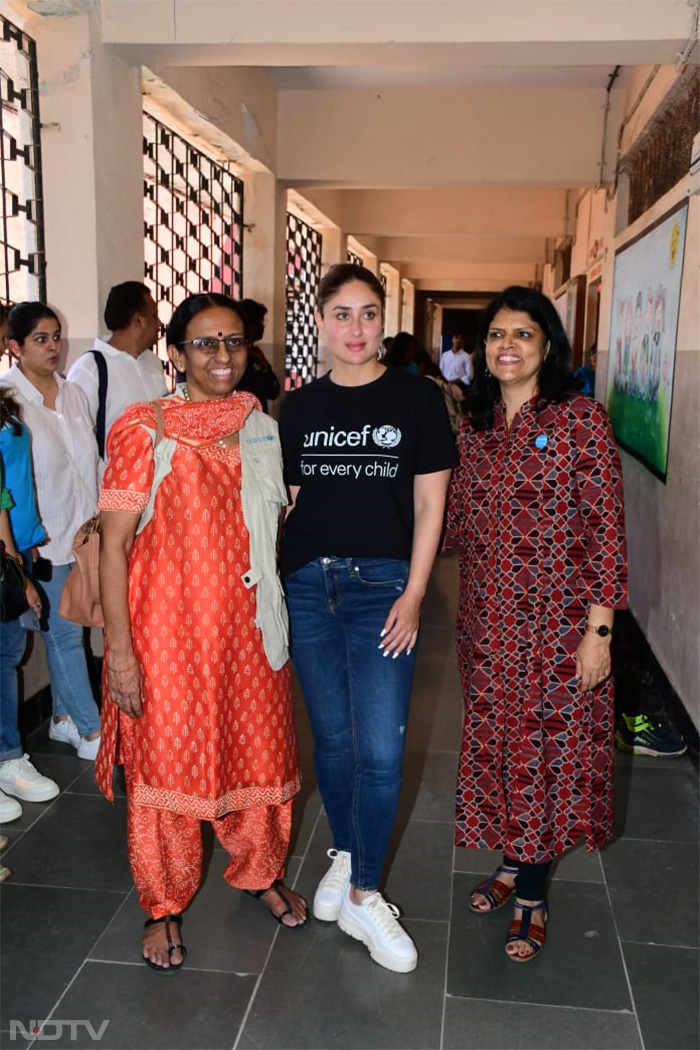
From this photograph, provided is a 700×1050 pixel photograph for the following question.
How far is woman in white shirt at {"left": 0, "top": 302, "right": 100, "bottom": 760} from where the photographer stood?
2900 mm

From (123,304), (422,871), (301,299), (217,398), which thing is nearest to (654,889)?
(422,871)

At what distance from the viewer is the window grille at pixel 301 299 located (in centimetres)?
837

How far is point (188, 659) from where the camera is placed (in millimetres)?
1983

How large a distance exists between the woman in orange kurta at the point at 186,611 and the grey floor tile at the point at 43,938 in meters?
0.20

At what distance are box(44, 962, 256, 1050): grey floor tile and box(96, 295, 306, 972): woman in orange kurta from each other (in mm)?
66

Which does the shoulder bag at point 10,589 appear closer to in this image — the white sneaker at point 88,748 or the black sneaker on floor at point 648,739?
the white sneaker at point 88,748

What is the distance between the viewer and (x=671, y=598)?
3699 millimetres

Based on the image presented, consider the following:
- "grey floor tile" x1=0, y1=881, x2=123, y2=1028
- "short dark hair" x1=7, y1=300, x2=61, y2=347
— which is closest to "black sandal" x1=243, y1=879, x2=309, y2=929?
"grey floor tile" x1=0, y1=881, x2=123, y2=1028

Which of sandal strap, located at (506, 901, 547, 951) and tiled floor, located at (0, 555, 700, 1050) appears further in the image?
sandal strap, located at (506, 901, 547, 951)

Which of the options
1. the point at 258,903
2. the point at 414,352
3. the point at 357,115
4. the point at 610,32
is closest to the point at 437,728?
the point at 258,903

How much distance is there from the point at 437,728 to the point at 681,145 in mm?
2757

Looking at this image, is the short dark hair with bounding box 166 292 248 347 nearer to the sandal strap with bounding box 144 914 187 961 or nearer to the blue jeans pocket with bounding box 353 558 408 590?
the blue jeans pocket with bounding box 353 558 408 590

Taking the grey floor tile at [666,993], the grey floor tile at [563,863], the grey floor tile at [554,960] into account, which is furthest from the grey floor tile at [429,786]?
the grey floor tile at [666,993]

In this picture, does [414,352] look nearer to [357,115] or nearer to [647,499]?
[357,115]
